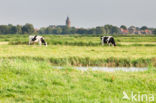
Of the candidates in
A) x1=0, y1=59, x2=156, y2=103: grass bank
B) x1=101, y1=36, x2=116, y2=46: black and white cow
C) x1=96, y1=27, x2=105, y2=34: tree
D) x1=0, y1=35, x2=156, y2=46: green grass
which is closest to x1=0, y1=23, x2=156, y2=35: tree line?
x1=96, y1=27, x2=105, y2=34: tree

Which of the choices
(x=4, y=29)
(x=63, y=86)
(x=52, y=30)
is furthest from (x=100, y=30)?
(x=63, y=86)

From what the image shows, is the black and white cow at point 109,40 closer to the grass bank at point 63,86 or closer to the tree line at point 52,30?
the grass bank at point 63,86

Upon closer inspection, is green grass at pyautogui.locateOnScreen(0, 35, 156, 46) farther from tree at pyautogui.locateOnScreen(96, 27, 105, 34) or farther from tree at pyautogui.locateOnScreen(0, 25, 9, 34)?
tree at pyautogui.locateOnScreen(96, 27, 105, 34)

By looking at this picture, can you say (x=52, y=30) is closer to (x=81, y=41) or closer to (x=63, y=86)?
(x=81, y=41)

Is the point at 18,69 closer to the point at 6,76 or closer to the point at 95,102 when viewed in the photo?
the point at 6,76

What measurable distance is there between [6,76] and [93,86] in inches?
118

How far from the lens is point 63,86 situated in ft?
27.8

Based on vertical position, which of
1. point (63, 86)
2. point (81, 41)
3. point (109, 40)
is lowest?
point (63, 86)

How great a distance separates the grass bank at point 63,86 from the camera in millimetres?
7316

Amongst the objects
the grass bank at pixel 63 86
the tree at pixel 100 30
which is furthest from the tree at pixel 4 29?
the grass bank at pixel 63 86

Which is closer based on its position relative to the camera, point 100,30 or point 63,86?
point 63,86

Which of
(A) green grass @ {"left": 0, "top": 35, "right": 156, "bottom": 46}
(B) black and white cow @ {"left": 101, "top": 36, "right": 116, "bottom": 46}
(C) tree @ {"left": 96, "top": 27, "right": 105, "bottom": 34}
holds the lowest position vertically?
(A) green grass @ {"left": 0, "top": 35, "right": 156, "bottom": 46}

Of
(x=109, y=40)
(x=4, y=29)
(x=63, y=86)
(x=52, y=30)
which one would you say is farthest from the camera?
(x=52, y=30)

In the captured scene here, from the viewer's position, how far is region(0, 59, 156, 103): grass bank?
24.0ft
